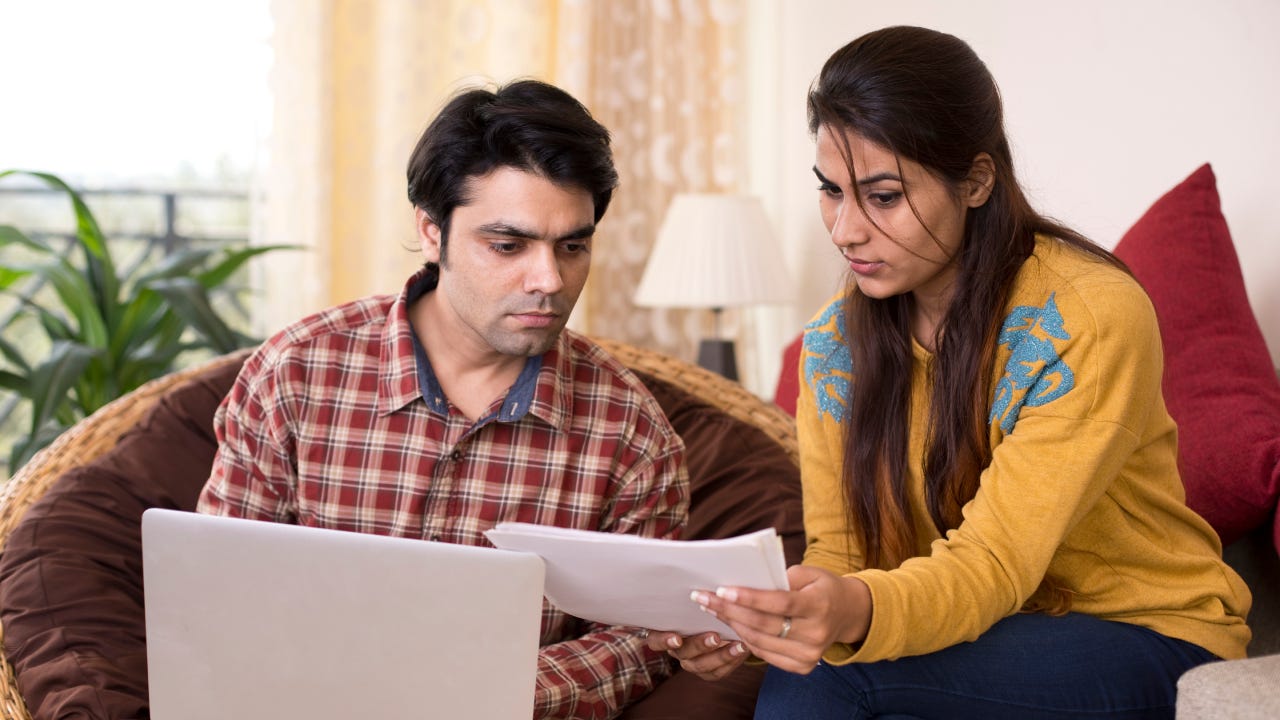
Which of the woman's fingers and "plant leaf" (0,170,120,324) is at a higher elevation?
"plant leaf" (0,170,120,324)

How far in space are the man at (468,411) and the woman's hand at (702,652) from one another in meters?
0.19

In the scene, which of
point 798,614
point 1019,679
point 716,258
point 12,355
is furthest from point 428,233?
point 716,258

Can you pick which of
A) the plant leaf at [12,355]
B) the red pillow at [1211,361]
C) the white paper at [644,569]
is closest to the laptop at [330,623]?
the white paper at [644,569]

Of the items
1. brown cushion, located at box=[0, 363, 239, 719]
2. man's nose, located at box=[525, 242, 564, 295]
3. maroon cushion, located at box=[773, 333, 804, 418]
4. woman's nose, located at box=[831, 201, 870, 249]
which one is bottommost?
brown cushion, located at box=[0, 363, 239, 719]

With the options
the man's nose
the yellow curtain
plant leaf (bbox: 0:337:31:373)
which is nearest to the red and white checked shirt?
the man's nose

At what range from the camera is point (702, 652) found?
4.00ft

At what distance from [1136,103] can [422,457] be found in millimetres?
1243

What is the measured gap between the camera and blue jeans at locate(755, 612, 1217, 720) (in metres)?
1.20

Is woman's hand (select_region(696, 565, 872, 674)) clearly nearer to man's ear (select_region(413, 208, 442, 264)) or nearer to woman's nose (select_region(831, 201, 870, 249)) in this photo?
woman's nose (select_region(831, 201, 870, 249))

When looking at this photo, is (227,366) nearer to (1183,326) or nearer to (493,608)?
(493,608)

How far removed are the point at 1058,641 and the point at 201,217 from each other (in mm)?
2643

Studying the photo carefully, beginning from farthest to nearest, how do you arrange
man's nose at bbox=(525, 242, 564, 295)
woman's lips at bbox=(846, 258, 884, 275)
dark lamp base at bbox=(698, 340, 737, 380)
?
dark lamp base at bbox=(698, 340, 737, 380), man's nose at bbox=(525, 242, 564, 295), woman's lips at bbox=(846, 258, 884, 275)

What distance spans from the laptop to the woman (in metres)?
0.23

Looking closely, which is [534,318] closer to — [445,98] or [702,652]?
[702,652]
